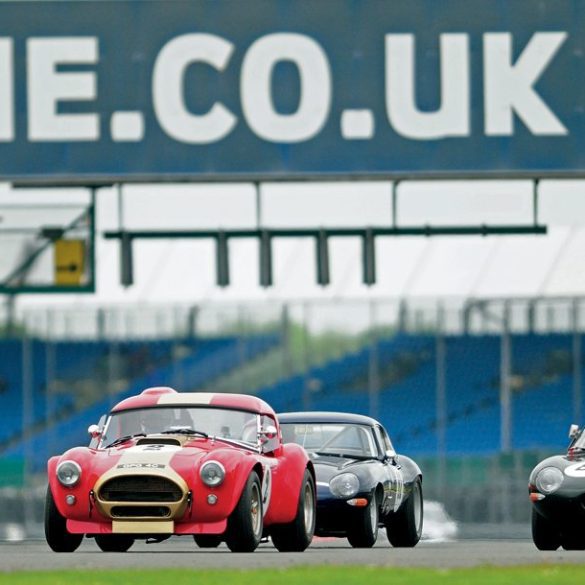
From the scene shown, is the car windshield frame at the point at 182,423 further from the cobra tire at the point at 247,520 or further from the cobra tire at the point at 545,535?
the cobra tire at the point at 545,535

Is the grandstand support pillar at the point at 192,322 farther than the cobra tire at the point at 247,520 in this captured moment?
Yes

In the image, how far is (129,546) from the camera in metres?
20.2

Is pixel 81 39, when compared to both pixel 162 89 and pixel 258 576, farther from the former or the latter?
pixel 258 576

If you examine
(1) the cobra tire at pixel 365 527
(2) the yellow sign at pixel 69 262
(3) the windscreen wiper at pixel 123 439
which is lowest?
(1) the cobra tire at pixel 365 527

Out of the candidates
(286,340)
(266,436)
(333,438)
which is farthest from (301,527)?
(286,340)

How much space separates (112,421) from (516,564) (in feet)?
14.1

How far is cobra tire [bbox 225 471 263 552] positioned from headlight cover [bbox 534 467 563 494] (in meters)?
2.77

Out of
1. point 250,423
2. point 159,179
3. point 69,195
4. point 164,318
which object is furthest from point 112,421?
point 164,318

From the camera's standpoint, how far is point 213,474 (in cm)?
1775

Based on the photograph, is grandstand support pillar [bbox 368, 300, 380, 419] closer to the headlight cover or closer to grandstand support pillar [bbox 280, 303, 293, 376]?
grandstand support pillar [bbox 280, 303, 293, 376]

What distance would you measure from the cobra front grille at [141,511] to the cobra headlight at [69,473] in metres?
0.43

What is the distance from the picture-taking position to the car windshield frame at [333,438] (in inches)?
867

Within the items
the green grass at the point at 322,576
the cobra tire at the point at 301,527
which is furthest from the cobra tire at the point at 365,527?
the green grass at the point at 322,576

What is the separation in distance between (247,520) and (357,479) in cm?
308
